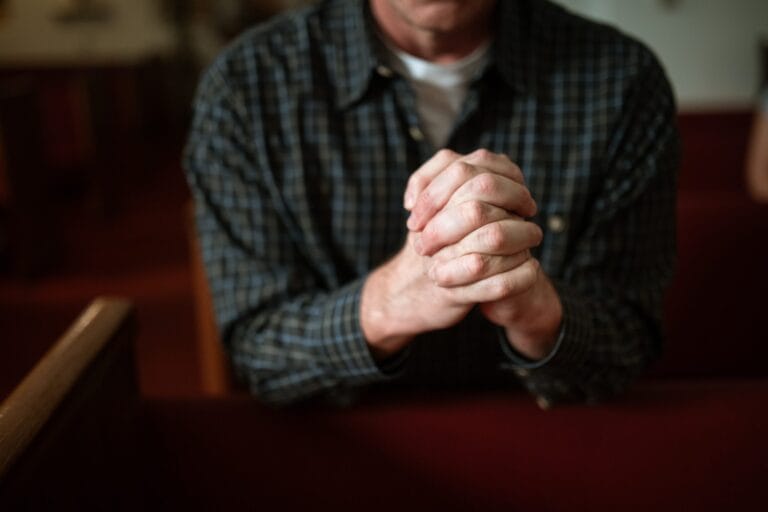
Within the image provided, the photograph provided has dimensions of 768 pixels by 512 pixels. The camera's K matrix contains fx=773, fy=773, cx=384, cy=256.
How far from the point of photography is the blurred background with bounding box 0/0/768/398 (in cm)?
267

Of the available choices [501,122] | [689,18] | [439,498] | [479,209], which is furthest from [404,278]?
[689,18]

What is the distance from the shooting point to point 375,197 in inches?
44.0

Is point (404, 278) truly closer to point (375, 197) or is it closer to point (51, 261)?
point (375, 197)

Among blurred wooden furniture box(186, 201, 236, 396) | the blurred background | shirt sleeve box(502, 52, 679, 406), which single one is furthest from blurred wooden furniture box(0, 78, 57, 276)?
shirt sleeve box(502, 52, 679, 406)

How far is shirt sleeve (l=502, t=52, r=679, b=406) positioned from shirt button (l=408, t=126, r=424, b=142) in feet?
0.88

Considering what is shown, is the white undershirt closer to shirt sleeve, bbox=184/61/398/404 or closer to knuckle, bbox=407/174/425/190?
shirt sleeve, bbox=184/61/398/404

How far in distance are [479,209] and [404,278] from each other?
15cm

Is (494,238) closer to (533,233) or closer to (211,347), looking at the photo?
(533,233)

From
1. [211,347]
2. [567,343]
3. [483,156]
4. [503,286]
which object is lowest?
[211,347]

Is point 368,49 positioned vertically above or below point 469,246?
above

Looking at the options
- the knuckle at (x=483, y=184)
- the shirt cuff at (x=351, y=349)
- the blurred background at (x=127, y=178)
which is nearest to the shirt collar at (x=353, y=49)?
the shirt cuff at (x=351, y=349)

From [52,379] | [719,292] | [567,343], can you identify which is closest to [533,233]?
[567,343]

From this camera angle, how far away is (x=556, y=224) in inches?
43.5

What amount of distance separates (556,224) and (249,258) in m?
0.44
